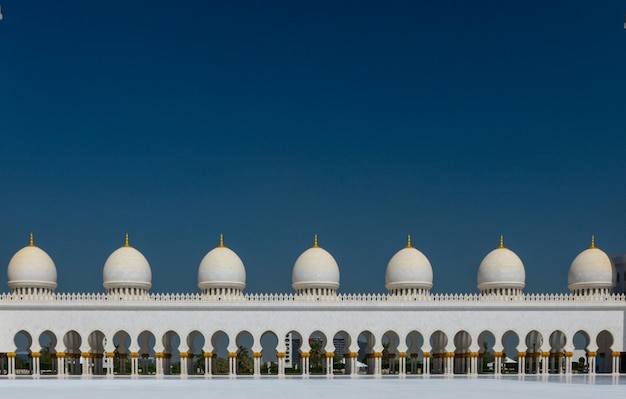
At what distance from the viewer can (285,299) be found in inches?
1529

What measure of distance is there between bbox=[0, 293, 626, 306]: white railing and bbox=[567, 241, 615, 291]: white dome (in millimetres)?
965

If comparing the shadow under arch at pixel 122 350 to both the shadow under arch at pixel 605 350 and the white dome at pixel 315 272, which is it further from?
the shadow under arch at pixel 605 350

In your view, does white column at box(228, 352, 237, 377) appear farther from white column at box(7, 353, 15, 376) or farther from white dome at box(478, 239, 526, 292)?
white dome at box(478, 239, 526, 292)

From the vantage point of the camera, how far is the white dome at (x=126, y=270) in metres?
39.5

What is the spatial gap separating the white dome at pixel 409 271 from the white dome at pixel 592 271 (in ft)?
22.7

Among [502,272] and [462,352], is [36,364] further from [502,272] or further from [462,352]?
[502,272]

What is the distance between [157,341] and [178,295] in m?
2.23

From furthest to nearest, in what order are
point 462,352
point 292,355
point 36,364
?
point 292,355 < point 462,352 < point 36,364

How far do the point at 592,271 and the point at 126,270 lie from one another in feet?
71.1

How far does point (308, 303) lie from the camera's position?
38688 mm

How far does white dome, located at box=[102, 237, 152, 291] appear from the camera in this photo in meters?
39.5

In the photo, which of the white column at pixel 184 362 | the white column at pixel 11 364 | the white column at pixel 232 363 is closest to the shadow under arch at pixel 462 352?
the white column at pixel 232 363

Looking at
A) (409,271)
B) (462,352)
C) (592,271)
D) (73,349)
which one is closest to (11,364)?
(73,349)

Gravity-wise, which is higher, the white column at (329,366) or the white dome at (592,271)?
the white dome at (592,271)
